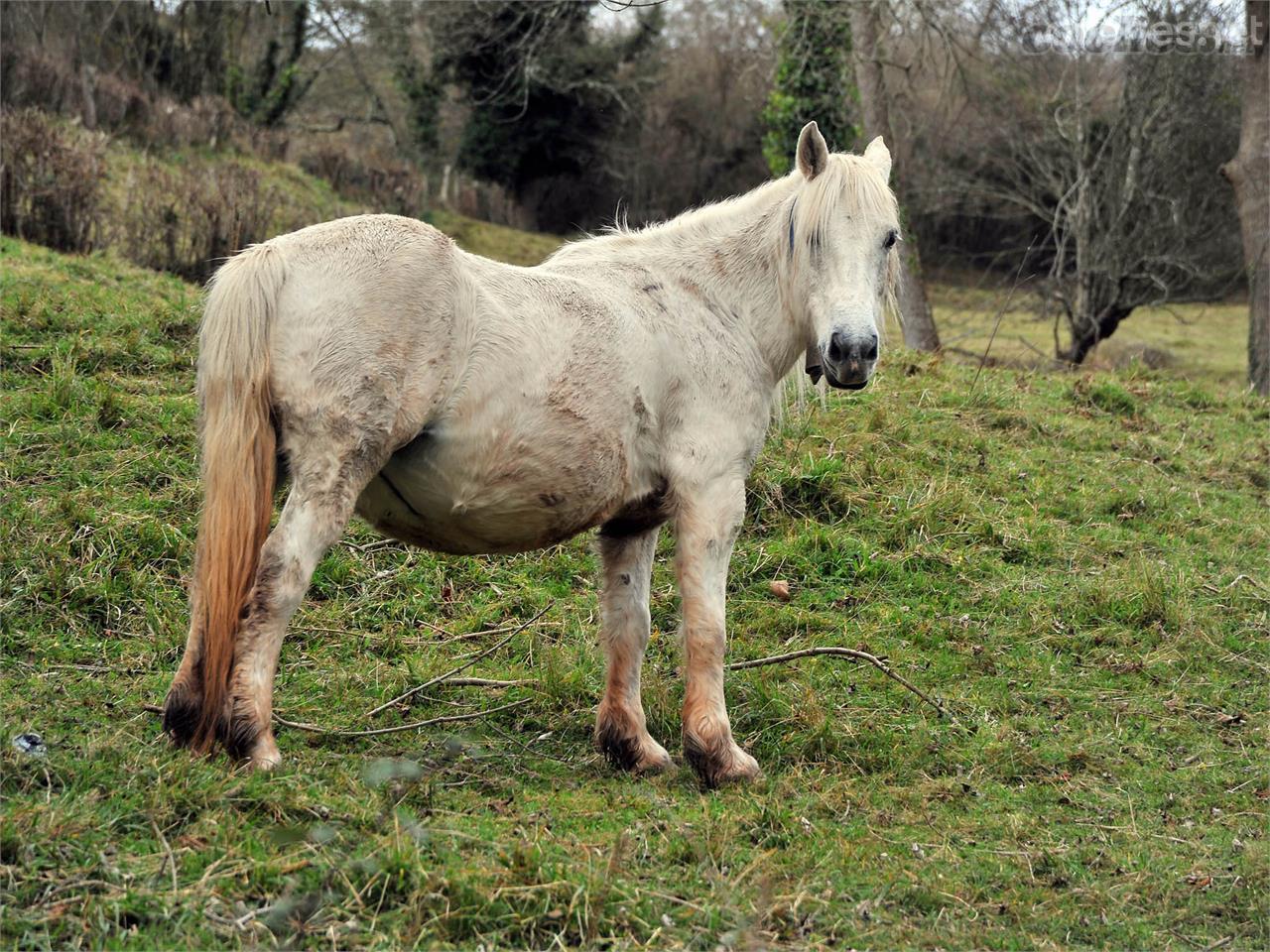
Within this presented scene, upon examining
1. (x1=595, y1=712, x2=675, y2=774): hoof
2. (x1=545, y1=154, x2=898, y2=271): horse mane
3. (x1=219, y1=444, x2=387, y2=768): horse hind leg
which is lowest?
(x1=595, y1=712, x2=675, y2=774): hoof

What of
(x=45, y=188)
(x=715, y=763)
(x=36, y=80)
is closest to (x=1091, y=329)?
(x=45, y=188)

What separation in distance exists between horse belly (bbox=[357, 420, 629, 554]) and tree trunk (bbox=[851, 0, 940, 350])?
9.47 m

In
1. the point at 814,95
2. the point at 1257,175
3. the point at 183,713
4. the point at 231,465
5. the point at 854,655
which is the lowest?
the point at 854,655

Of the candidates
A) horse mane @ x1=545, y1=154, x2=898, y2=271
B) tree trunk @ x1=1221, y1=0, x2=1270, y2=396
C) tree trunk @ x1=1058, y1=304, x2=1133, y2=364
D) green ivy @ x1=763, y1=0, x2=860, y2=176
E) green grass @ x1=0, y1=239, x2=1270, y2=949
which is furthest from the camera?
tree trunk @ x1=1058, y1=304, x2=1133, y2=364

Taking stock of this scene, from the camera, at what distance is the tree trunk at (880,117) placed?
13742mm

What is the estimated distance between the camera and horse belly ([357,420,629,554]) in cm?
407

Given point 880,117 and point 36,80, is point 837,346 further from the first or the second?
point 36,80

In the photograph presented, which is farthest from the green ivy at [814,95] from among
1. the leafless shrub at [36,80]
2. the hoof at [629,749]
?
the hoof at [629,749]

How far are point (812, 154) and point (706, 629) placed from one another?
1918 millimetres

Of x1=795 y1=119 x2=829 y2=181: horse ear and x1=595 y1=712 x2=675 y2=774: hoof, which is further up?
x1=795 y1=119 x2=829 y2=181: horse ear

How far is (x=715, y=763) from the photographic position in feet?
14.7

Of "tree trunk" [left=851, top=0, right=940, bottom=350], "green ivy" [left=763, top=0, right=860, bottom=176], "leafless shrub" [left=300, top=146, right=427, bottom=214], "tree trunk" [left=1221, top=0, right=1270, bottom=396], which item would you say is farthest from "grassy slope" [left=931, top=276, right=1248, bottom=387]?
"leafless shrub" [left=300, top=146, right=427, bottom=214]

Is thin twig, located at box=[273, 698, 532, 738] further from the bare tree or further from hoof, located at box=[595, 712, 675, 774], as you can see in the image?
the bare tree

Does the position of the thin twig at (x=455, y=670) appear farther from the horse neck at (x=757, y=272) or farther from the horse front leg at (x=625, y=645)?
the horse neck at (x=757, y=272)
